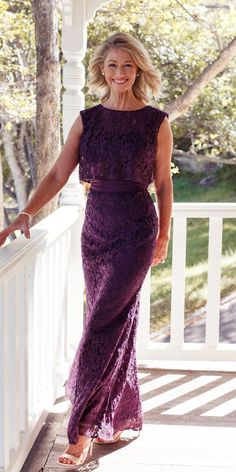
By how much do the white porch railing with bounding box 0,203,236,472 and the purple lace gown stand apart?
0.22 metres

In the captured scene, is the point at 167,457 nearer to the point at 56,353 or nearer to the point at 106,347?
the point at 106,347

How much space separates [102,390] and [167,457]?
418 millimetres

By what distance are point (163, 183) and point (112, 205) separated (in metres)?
0.24

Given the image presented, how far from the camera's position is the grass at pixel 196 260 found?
1050 cm

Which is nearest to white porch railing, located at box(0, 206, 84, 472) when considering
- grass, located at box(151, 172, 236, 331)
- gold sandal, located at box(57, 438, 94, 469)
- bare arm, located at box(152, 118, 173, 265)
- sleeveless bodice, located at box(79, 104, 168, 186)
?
gold sandal, located at box(57, 438, 94, 469)

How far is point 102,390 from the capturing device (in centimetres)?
309

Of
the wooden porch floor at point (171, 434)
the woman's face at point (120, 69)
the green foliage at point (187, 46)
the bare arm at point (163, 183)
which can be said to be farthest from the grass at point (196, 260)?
the woman's face at point (120, 69)

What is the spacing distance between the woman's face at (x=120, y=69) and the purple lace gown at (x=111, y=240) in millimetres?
111

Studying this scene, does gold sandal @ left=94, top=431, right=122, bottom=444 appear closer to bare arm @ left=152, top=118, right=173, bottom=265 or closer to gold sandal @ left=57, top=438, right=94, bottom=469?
gold sandal @ left=57, top=438, right=94, bottom=469

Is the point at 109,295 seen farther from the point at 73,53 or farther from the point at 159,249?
the point at 73,53

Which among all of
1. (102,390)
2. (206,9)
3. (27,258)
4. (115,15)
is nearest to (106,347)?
(102,390)

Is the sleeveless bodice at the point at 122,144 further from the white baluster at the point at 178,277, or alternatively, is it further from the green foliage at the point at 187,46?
the green foliage at the point at 187,46

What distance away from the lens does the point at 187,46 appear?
8.70 metres

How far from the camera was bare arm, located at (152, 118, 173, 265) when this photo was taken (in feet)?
10.2
